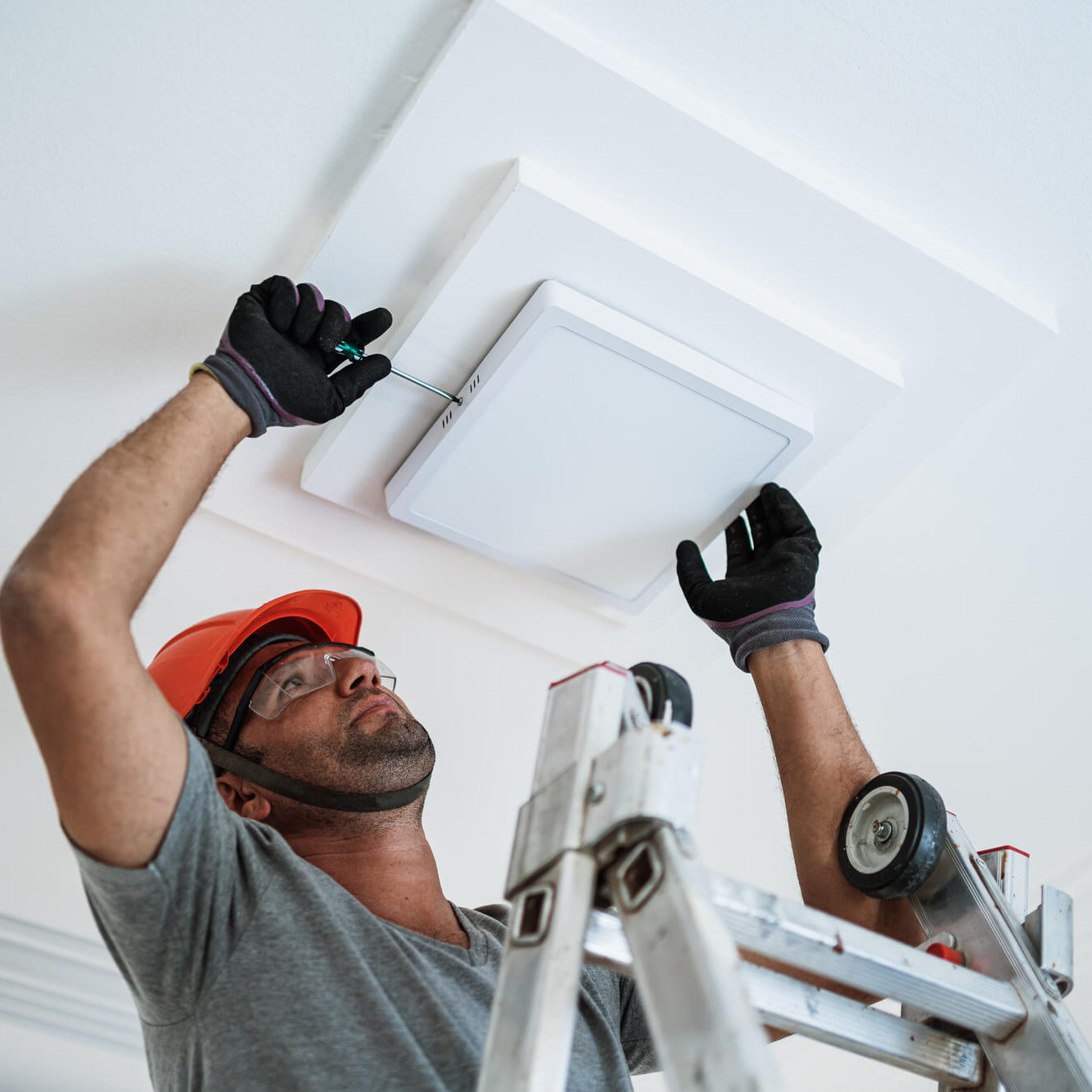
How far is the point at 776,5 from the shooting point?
1.11 meters

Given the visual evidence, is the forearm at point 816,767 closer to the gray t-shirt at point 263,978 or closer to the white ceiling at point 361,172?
the white ceiling at point 361,172

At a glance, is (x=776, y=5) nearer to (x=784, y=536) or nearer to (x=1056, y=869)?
(x=784, y=536)

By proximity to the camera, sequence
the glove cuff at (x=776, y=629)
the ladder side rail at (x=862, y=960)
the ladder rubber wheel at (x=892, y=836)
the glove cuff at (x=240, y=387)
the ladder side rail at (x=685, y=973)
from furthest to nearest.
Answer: the glove cuff at (x=776, y=629) → the glove cuff at (x=240, y=387) → the ladder rubber wheel at (x=892, y=836) → the ladder side rail at (x=862, y=960) → the ladder side rail at (x=685, y=973)

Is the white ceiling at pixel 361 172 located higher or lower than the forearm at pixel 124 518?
higher

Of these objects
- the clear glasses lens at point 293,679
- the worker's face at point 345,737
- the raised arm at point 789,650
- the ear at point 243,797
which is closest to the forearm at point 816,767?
the raised arm at point 789,650

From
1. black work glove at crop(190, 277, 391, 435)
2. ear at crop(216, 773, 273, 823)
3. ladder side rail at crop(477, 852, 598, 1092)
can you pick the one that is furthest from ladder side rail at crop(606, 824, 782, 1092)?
ear at crop(216, 773, 273, 823)

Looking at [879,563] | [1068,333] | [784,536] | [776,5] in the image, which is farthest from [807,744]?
[776,5]

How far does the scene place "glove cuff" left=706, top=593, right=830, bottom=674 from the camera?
147 cm

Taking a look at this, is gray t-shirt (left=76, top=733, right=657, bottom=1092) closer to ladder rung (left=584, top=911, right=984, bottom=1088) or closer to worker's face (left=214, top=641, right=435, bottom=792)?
worker's face (left=214, top=641, right=435, bottom=792)

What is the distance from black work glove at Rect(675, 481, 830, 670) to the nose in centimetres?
49

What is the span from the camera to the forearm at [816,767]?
1275 mm

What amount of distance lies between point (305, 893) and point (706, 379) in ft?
2.58

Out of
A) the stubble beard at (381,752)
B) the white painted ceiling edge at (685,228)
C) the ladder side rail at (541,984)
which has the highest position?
the white painted ceiling edge at (685,228)

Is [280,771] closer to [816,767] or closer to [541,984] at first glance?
[816,767]
